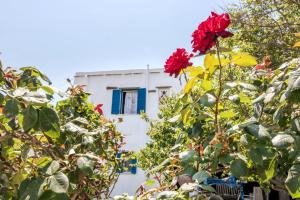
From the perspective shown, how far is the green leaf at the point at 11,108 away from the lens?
160cm

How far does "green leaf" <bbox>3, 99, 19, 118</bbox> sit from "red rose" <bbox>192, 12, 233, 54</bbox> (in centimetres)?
93

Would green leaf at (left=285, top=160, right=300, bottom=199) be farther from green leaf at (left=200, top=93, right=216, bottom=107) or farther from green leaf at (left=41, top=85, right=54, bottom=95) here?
green leaf at (left=41, top=85, right=54, bottom=95)

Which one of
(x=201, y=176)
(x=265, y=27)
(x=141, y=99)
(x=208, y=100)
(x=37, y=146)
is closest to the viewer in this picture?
(x=201, y=176)

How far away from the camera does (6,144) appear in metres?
2.24

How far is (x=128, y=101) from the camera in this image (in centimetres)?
1750

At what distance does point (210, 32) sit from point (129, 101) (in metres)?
15.7

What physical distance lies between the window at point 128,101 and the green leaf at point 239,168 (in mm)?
15101

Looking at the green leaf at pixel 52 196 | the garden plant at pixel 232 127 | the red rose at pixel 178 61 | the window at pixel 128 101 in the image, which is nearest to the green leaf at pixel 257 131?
the garden plant at pixel 232 127

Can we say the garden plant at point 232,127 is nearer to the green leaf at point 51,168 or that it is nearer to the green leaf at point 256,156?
the green leaf at point 256,156

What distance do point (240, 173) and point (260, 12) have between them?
961 centimetres

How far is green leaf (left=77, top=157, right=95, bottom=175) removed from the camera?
1731 millimetres

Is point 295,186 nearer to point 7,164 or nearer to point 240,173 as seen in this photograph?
point 240,173

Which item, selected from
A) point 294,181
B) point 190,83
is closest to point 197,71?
point 190,83

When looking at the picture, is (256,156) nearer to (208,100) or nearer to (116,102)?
(208,100)
